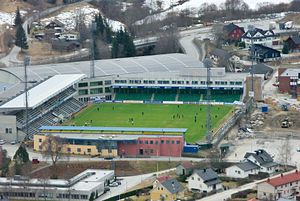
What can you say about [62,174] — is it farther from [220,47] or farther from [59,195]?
[220,47]

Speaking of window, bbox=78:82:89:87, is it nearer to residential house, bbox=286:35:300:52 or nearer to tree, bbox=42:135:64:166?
tree, bbox=42:135:64:166

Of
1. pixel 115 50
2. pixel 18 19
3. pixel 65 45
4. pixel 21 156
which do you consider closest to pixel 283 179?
pixel 21 156

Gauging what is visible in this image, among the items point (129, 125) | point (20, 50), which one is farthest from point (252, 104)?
point (20, 50)

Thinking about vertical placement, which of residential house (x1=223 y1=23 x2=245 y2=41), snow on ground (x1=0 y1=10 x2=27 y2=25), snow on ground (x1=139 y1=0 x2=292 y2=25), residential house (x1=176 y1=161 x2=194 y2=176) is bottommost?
residential house (x1=176 y1=161 x2=194 y2=176)

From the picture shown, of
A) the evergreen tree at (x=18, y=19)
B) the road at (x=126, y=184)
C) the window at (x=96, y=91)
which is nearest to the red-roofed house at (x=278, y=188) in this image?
the road at (x=126, y=184)

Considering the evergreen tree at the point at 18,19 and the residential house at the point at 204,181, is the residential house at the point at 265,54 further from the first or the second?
the residential house at the point at 204,181

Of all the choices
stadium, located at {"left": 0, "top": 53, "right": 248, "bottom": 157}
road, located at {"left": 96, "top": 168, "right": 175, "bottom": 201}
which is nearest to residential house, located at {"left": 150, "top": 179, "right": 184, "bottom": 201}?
road, located at {"left": 96, "top": 168, "right": 175, "bottom": 201}

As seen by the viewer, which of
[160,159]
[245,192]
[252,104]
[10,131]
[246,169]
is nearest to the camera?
[245,192]
